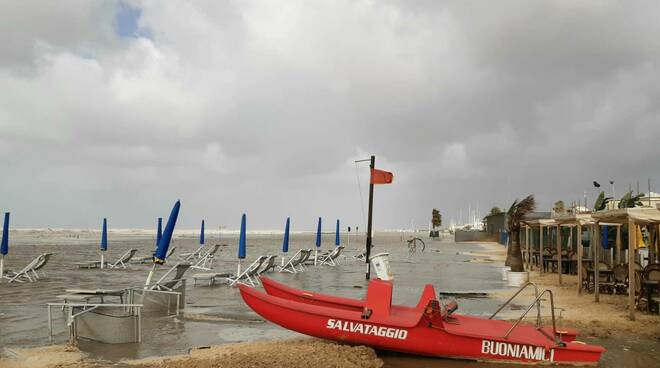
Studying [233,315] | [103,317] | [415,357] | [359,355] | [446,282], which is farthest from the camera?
[446,282]

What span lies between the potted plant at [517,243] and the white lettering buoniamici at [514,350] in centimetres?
908

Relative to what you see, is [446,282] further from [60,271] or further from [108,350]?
[60,271]

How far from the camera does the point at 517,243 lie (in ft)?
53.1

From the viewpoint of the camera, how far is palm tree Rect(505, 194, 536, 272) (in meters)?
16.1

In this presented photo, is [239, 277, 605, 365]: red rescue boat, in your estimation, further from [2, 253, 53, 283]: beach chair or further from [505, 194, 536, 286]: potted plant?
[2, 253, 53, 283]: beach chair

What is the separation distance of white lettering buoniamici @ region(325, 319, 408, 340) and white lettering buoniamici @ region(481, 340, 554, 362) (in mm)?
1052

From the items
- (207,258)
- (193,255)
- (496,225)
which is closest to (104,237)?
(193,255)

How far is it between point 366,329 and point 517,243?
10.7 m

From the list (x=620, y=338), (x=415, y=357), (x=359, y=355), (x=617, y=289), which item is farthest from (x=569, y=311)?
(x=359, y=355)

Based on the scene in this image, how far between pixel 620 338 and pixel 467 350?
10.2ft

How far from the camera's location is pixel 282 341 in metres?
7.75

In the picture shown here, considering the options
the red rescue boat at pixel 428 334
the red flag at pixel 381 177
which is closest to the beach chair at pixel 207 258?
the red flag at pixel 381 177

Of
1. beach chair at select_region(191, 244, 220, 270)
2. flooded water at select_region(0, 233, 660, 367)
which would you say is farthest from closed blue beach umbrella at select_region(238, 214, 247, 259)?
beach chair at select_region(191, 244, 220, 270)

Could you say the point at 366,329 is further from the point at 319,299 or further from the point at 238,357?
the point at 238,357
